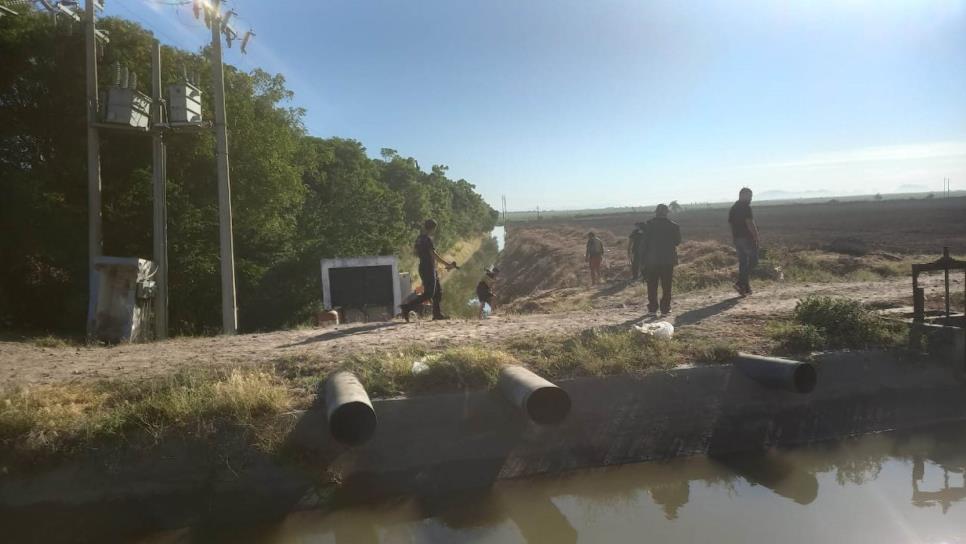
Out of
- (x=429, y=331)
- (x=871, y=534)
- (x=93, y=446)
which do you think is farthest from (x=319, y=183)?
(x=871, y=534)

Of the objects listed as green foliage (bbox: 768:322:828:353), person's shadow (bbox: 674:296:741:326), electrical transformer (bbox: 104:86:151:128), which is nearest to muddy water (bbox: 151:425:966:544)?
green foliage (bbox: 768:322:828:353)

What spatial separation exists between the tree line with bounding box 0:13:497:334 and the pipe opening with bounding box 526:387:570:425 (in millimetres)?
14231

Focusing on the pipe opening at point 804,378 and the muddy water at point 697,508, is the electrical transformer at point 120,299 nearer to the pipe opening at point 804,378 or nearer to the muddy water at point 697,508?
the muddy water at point 697,508

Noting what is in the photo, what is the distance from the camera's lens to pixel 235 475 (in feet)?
16.8

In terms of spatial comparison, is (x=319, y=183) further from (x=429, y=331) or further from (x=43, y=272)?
(x=429, y=331)

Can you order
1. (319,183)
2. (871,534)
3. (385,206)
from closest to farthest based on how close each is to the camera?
(871,534) < (385,206) < (319,183)

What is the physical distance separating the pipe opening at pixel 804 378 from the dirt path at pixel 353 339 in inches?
44.7

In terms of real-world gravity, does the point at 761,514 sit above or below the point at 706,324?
below

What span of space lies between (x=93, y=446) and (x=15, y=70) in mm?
15814

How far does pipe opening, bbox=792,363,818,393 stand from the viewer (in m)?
5.83

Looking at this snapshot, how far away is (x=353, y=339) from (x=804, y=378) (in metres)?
5.38

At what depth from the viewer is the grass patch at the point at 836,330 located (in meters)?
7.08

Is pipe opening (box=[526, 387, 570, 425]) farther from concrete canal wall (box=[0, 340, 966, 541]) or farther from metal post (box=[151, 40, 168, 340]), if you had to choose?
metal post (box=[151, 40, 168, 340])

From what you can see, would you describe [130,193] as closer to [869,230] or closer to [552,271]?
[552,271]
